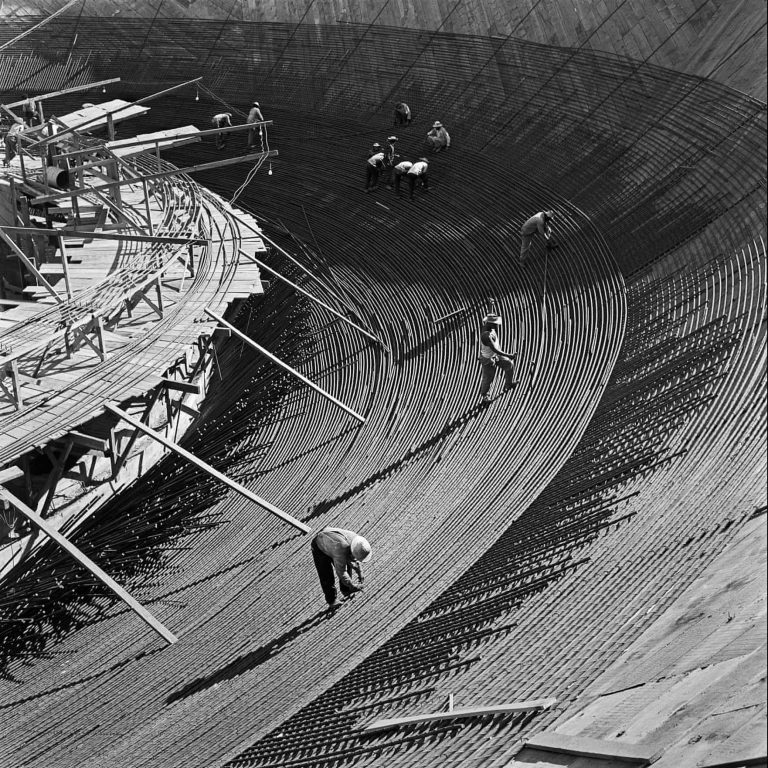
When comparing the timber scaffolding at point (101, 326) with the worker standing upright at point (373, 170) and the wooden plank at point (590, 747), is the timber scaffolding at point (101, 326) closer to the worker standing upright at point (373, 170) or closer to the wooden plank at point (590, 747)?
the worker standing upright at point (373, 170)

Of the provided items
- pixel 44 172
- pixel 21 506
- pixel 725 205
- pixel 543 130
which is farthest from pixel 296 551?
pixel 543 130


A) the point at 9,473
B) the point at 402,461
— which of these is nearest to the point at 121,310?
the point at 9,473

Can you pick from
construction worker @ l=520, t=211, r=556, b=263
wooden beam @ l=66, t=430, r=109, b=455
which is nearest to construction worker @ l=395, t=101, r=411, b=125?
construction worker @ l=520, t=211, r=556, b=263

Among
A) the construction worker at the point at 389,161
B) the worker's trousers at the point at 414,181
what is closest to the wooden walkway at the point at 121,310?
the worker's trousers at the point at 414,181

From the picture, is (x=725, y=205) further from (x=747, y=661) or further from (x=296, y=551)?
(x=747, y=661)

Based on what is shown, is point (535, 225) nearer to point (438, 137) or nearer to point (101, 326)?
point (438, 137)

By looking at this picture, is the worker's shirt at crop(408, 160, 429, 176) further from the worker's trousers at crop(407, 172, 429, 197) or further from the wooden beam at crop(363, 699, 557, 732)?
the wooden beam at crop(363, 699, 557, 732)
